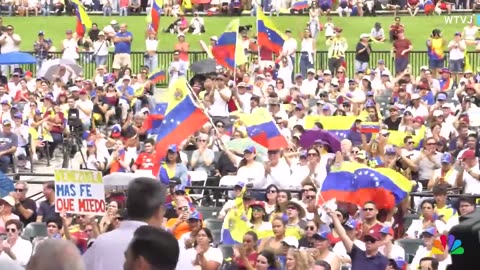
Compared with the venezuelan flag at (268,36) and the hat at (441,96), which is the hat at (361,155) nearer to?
the hat at (441,96)

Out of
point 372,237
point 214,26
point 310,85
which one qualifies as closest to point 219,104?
point 310,85

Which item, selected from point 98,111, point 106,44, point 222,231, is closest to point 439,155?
point 222,231

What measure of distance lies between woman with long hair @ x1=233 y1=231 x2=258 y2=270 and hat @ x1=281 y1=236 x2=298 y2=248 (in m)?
0.34

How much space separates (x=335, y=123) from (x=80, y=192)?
380 inches

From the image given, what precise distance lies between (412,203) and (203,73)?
11.8 m

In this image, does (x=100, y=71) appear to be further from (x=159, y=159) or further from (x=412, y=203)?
(x=412, y=203)

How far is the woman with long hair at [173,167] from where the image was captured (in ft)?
62.9

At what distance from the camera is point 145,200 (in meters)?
6.67

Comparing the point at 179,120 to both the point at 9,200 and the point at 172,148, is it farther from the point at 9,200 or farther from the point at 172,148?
the point at 9,200

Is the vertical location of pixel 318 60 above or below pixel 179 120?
below

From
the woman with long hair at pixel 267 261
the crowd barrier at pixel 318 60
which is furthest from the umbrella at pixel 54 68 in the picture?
the woman with long hair at pixel 267 261

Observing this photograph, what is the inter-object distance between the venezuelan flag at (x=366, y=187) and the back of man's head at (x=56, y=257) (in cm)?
1084

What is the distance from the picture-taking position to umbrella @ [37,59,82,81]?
104 feet

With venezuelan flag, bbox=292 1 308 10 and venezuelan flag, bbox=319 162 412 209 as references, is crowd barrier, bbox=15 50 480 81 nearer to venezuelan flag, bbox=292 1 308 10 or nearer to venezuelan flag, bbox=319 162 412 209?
venezuelan flag, bbox=292 1 308 10
